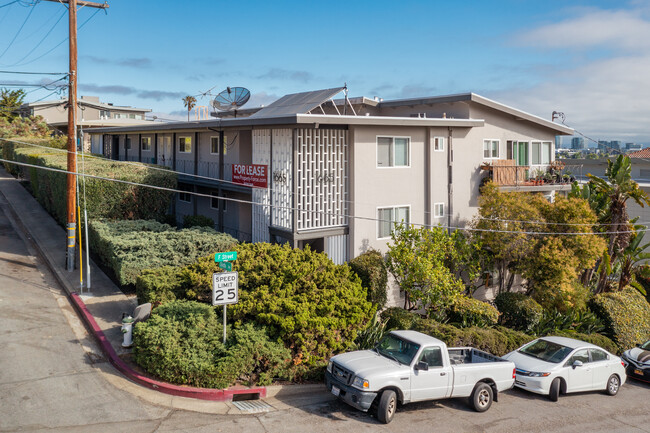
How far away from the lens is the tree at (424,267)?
1958 centimetres

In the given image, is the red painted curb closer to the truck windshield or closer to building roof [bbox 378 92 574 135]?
the truck windshield

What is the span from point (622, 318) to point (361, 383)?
624 inches

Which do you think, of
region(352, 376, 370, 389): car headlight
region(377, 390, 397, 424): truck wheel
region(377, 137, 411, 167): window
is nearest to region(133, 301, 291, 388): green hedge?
region(352, 376, 370, 389): car headlight

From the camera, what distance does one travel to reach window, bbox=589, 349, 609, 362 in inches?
645

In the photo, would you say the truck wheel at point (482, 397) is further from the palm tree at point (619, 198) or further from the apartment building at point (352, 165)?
the palm tree at point (619, 198)

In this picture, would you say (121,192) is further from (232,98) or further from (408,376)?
(408,376)

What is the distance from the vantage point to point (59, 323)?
16344 mm

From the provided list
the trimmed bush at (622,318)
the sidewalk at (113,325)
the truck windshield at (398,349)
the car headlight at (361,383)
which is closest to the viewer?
the car headlight at (361,383)

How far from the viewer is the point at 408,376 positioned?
12188 mm

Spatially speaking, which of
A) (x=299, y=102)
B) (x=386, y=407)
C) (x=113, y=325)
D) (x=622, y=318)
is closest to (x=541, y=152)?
(x=622, y=318)

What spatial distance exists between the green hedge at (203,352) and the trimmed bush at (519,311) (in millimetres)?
11031

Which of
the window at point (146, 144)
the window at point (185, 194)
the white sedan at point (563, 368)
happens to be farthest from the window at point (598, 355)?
the window at point (146, 144)

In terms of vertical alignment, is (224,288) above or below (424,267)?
above

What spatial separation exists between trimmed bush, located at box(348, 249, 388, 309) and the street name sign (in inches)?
239
